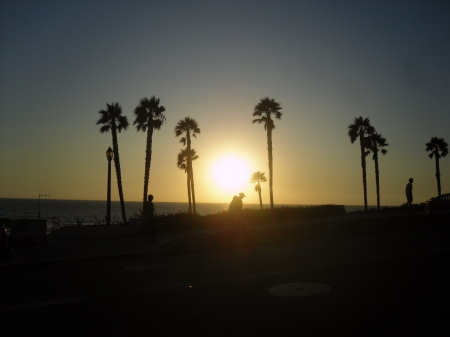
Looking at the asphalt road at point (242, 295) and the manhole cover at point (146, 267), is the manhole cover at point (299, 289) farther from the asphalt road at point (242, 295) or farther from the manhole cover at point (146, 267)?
the manhole cover at point (146, 267)

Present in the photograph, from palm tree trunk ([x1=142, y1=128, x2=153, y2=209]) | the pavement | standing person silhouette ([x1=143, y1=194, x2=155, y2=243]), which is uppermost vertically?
palm tree trunk ([x1=142, y1=128, x2=153, y2=209])

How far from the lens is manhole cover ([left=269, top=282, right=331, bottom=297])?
7.88 m

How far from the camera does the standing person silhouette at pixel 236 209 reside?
19.2 m

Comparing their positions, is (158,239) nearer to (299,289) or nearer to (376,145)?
(299,289)

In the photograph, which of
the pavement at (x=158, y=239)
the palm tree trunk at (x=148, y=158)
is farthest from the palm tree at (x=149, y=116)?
the pavement at (x=158, y=239)

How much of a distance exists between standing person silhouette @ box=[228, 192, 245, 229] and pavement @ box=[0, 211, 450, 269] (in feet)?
1.48

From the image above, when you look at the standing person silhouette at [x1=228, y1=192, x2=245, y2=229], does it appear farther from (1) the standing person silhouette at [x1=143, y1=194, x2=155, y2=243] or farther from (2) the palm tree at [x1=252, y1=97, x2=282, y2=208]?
(2) the palm tree at [x1=252, y1=97, x2=282, y2=208]

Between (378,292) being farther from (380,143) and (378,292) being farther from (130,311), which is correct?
(380,143)

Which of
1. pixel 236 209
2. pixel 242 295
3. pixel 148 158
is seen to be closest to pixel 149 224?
pixel 236 209

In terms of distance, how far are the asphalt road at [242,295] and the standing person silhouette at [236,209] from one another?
5.48 meters

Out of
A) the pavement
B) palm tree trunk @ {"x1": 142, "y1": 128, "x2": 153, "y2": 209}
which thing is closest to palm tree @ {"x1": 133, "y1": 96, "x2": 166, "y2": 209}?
palm tree trunk @ {"x1": 142, "y1": 128, "x2": 153, "y2": 209}

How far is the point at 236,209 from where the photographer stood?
64.2 ft

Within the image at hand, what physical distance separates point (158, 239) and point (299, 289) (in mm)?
12136

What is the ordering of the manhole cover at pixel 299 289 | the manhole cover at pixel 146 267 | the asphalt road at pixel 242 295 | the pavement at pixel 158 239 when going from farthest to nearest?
the pavement at pixel 158 239 < the manhole cover at pixel 146 267 < the manhole cover at pixel 299 289 < the asphalt road at pixel 242 295
